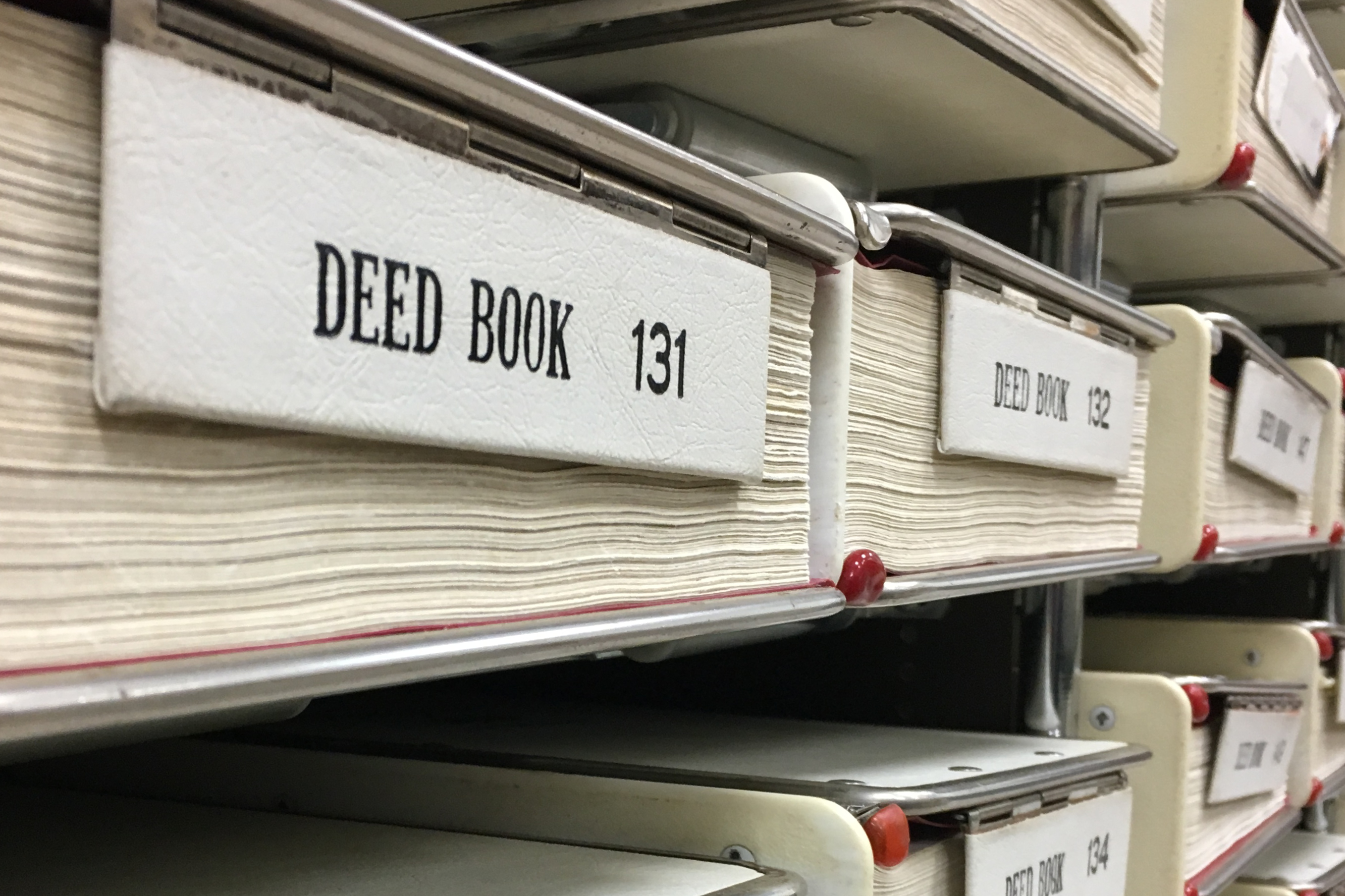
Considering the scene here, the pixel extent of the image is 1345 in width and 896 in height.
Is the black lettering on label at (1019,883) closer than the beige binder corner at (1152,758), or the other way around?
the black lettering on label at (1019,883)

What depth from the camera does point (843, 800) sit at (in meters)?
0.67

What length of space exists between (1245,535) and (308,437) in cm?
117

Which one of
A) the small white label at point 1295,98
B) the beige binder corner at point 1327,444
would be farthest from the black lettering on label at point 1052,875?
the beige binder corner at point 1327,444

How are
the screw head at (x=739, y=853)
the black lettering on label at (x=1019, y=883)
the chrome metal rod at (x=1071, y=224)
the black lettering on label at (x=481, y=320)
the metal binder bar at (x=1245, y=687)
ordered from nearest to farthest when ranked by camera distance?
the black lettering on label at (x=481, y=320)
the screw head at (x=739, y=853)
the black lettering on label at (x=1019, y=883)
the chrome metal rod at (x=1071, y=224)
the metal binder bar at (x=1245, y=687)

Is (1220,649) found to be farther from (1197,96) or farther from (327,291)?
(327,291)

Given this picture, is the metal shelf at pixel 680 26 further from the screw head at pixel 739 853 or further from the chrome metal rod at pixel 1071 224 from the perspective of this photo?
the screw head at pixel 739 853

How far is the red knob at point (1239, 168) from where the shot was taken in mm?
1116

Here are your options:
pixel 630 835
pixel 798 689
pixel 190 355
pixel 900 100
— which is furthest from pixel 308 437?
pixel 798 689

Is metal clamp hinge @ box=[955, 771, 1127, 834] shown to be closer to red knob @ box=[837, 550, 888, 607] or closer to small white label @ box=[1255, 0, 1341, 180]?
red knob @ box=[837, 550, 888, 607]

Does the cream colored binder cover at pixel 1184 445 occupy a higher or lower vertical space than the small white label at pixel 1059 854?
higher

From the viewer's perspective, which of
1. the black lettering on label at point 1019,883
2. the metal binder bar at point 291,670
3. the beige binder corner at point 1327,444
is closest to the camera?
the metal binder bar at point 291,670

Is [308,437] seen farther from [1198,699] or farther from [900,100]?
[1198,699]

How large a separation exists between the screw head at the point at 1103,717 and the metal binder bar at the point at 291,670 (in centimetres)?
64

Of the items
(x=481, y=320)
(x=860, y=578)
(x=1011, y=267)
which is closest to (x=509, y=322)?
(x=481, y=320)
